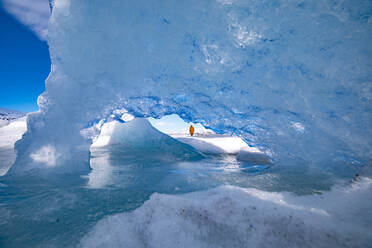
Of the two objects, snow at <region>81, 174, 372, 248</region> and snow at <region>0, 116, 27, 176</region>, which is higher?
snow at <region>0, 116, 27, 176</region>

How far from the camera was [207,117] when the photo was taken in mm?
3238

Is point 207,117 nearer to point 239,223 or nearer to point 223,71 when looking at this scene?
point 223,71

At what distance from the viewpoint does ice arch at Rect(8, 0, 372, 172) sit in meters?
2.17

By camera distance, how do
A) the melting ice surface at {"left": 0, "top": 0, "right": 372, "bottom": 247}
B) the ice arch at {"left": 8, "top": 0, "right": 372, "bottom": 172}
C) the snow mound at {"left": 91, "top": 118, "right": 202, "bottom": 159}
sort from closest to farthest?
the melting ice surface at {"left": 0, "top": 0, "right": 372, "bottom": 247} < the ice arch at {"left": 8, "top": 0, "right": 372, "bottom": 172} < the snow mound at {"left": 91, "top": 118, "right": 202, "bottom": 159}

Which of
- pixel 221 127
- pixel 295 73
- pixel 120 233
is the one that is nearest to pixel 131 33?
pixel 221 127

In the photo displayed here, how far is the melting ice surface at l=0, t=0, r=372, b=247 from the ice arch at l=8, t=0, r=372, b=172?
0.05 feet

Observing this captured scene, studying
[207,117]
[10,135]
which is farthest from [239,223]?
[10,135]

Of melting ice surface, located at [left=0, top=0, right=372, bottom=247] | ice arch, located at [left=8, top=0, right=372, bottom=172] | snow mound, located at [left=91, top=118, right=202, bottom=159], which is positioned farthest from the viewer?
snow mound, located at [left=91, top=118, right=202, bottom=159]

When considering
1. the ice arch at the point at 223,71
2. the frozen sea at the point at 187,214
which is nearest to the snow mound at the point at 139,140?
the ice arch at the point at 223,71

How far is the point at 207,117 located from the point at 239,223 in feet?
6.77

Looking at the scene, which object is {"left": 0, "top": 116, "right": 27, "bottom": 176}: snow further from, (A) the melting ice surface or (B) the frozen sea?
(B) the frozen sea

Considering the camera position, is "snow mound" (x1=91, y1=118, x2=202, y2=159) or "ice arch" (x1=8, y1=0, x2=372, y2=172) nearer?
"ice arch" (x1=8, y1=0, x2=372, y2=172)

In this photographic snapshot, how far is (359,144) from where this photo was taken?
7.52 feet

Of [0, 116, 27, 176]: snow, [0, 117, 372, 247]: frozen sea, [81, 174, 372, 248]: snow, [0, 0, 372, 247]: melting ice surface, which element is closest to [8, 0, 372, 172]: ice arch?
[0, 0, 372, 247]: melting ice surface
